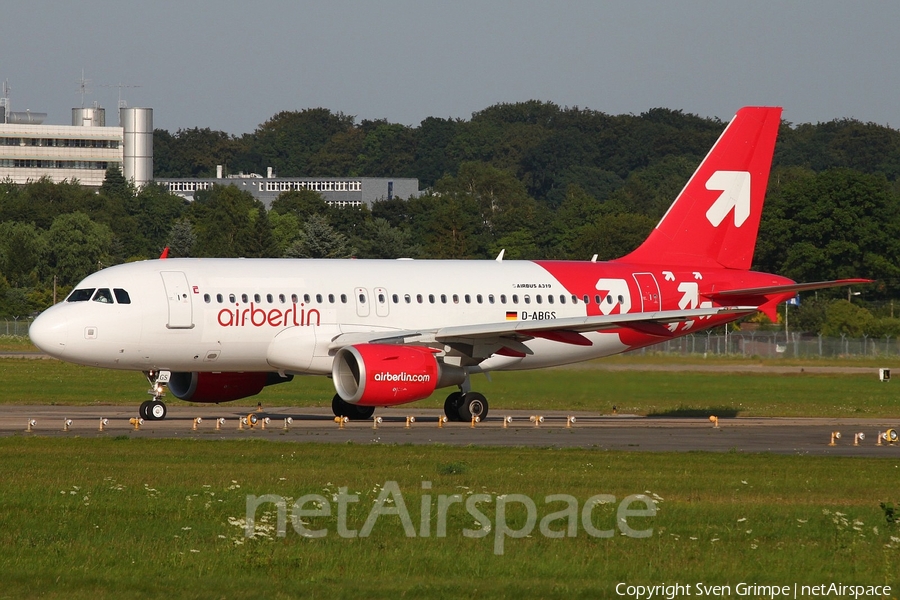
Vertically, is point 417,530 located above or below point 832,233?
below

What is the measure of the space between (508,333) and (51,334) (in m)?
9.99

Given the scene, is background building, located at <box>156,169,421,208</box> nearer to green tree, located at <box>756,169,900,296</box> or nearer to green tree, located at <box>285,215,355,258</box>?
green tree, located at <box>285,215,355,258</box>

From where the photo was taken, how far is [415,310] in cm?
3425

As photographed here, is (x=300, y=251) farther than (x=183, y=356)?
Yes

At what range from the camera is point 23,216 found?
399 feet

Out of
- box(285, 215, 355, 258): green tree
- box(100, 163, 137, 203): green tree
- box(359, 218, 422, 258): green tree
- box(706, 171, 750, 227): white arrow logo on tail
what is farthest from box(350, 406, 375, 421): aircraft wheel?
box(100, 163, 137, 203): green tree

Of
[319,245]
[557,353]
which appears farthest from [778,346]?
[319,245]

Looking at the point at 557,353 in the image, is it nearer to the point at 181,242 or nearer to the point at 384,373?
the point at 384,373

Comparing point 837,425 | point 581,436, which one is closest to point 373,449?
point 581,436

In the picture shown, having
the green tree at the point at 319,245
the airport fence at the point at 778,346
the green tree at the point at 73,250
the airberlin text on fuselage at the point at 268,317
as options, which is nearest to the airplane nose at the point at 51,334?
the airberlin text on fuselage at the point at 268,317

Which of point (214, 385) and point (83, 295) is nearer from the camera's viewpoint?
point (83, 295)

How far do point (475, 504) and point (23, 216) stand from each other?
11155 centimetres

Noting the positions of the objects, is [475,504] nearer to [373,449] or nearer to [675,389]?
[373,449]

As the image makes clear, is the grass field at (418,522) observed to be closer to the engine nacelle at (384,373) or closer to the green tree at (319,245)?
the engine nacelle at (384,373)
